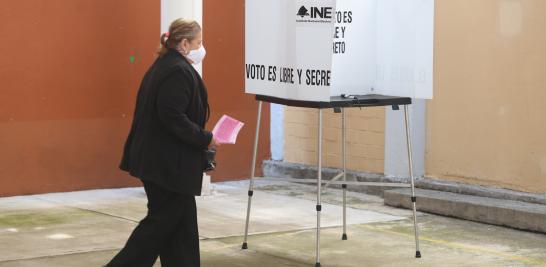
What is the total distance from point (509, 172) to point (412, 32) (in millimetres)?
2688

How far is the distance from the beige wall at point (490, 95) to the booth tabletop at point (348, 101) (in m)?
2.32

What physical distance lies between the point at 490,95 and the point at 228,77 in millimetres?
3186

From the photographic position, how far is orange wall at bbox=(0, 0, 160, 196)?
10.9 meters

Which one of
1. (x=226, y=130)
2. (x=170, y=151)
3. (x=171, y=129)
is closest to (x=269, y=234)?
(x=226, y=130)

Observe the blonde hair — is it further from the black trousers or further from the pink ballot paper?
the black trousers

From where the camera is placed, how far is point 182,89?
6766 mm

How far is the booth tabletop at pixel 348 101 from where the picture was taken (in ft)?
25.4

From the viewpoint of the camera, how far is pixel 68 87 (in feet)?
36.9

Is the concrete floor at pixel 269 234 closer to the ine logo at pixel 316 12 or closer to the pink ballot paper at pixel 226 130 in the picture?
the pink ballot paper at pixel 226 130

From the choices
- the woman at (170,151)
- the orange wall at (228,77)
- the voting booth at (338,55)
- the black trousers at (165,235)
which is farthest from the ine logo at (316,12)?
the orange wall at (228,77)

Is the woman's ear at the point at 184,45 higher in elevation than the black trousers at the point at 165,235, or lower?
higher

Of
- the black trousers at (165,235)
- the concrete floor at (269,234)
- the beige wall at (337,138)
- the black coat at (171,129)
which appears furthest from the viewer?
the beige wall at (337,138)

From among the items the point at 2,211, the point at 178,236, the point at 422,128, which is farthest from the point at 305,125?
the point at 178,236

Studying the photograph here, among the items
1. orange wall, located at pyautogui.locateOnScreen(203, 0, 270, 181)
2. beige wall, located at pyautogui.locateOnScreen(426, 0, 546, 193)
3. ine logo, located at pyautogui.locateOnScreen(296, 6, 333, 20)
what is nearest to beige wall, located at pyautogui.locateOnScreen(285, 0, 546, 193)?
beige wall, located at pyautogui.locateOnScreen(426, 0, 546, 193)
